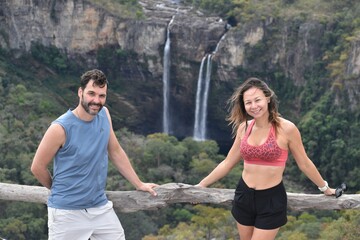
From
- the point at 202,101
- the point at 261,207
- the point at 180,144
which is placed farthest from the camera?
the point at 202,101

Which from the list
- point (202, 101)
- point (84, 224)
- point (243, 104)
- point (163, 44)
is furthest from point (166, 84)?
point (84, 224)

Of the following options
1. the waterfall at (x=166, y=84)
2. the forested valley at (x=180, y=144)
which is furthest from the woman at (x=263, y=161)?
the waterfall at (x=166, y=84)

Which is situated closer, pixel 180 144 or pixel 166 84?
pixel 180 144

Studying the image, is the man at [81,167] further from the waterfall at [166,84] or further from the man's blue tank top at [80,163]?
the waterfall at [166,84]

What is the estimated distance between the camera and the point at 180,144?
81.4 feet

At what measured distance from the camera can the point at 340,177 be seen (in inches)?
993

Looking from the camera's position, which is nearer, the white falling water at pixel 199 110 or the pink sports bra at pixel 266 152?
the pink sports bra at pixel 266 152

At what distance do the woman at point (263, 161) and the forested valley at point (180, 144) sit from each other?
9.26m

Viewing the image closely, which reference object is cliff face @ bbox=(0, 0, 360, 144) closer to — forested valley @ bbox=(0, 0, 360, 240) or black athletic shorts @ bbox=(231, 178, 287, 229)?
forested valley @ bbox=(0, 0, 360, 240)

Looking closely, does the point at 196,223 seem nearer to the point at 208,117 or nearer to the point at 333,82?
the point at 333,82

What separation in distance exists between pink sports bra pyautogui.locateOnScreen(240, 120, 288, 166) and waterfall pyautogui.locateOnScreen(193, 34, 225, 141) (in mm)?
26888

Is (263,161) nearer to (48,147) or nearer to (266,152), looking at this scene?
(266,152)

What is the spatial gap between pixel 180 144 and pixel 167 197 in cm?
2066

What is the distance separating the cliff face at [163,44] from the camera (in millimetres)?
29469
